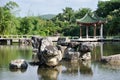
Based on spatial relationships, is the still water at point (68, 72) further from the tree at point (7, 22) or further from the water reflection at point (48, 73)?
the tree at point (7, 22)

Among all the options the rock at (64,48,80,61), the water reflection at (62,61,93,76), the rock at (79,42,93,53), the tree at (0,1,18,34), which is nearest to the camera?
the water reflection at (62,61,93,76)

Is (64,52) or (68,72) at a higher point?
(64,52)

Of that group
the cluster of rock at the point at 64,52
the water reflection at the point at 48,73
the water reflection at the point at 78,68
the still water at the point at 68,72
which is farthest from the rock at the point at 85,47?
the water reflection at the point at 48,73

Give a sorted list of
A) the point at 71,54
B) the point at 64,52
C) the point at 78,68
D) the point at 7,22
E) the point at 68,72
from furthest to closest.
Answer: the point at 7,22
the point at 64,52
the point at 71,54
the point at 78,68
the point at 68,72

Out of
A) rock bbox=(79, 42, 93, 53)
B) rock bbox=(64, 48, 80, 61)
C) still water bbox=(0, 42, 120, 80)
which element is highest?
rock bbox=(79, 42, 93, 53)

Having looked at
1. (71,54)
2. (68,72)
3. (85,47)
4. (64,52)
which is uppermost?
(85,47)

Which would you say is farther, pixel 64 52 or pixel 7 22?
pixel 7 22

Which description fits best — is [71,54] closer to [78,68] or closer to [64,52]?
[64,52]

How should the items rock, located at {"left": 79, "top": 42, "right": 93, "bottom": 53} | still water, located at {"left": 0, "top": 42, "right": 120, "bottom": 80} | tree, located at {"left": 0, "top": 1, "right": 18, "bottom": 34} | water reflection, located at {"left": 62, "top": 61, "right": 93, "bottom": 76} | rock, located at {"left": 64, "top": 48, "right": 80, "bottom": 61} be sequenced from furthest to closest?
1. tree, located at {"left": 0, "top": 1, "right": 18, "bottom": 34}
2. rock, located at {"left": 64, "top": 48, "right": 80, "bottom": 61}
3. rock, located at {"left": 79, "top": 42, "right": 93, "bottom": 53}
4. water reflection, located at {"left": 62, "top": 61, "right": 93, "bottom": 76}
5. still water, located at {"left": 0, "top": 42, "right": 120, "bottom": 80}

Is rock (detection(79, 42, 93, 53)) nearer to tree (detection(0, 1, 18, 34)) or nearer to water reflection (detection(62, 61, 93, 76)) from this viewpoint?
water reflection (detection(62, 61, 93, 76))

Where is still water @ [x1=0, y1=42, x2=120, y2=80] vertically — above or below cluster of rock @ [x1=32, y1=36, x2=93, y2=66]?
below

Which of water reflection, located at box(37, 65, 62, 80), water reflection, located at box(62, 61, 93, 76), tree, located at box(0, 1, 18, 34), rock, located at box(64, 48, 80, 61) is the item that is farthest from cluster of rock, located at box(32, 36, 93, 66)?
tree, located at box(0, 1, 18, 34)

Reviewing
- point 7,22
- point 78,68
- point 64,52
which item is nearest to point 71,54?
point 64,52

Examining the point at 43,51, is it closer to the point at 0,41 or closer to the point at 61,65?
the point at 61,65
